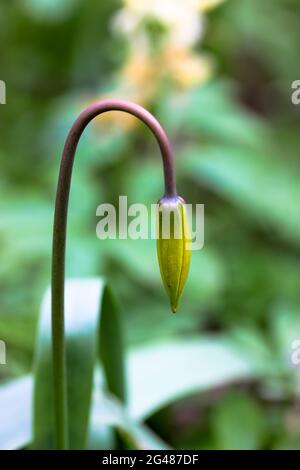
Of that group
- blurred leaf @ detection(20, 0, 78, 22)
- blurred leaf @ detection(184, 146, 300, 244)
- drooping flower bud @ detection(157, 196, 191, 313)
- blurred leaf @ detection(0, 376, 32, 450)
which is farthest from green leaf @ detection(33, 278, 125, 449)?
blurred leaf @ detection(20, 0, 78, 22)

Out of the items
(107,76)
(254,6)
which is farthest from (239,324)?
(254,6)

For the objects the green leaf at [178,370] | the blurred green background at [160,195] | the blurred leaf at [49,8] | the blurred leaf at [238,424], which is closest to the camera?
the green leaf at [178,370]

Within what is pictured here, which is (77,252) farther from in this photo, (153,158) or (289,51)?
(289,51)

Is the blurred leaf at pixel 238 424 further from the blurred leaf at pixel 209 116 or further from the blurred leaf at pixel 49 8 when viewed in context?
the blurred leaf at pixel 49 8

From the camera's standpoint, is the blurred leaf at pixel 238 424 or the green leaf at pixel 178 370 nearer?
the green leaf at pixel 178 370

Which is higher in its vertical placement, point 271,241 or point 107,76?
point 107,76

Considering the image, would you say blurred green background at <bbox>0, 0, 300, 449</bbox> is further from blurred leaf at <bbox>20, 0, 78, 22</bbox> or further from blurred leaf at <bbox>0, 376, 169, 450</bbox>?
blurred leaf at <bbox>0, 376, 169, 450</bbox>

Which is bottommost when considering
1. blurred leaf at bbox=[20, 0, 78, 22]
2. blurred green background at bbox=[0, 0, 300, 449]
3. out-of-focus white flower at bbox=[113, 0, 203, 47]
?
blurred green background at bbox=[0, 0, 300, 449]

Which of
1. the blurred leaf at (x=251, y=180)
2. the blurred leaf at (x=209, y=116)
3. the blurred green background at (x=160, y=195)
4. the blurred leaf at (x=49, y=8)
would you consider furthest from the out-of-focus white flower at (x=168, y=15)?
the blurred leaf at (x=49, y=8)
